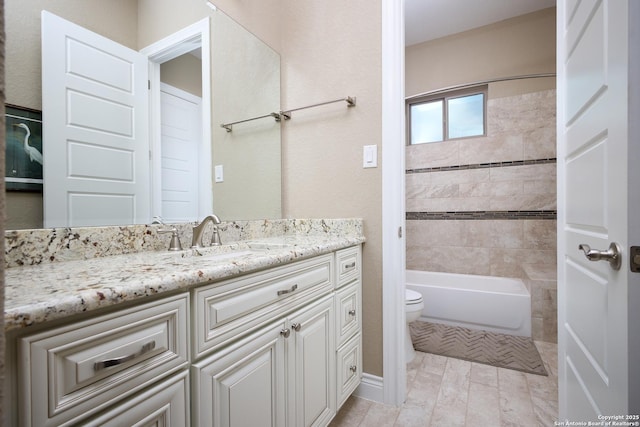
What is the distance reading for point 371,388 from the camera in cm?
153

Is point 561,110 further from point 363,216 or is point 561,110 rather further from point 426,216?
point 426,216

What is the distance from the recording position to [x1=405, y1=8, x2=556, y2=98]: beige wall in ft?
8.98

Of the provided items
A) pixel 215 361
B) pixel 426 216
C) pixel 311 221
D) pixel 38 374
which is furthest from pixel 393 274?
pixel 426 216

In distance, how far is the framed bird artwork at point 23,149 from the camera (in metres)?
0.80

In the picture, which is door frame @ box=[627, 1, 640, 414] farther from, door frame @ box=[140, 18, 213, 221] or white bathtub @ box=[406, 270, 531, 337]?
white bathtub @ box=[406, 270, 531, 337]

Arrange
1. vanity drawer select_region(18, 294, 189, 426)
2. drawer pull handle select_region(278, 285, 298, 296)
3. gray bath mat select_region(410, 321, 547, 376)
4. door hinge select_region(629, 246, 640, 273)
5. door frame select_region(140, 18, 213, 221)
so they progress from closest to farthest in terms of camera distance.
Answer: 1. vanity drawer select_region(18, 294, 189, 426)
2. door hinge select_region(629, 246, 640, 273)
3. drawer pull handle select_region(278, 285, 298, 296)
4. door frame select_region(140, 18, 213, 221)
5. gray bath mat select_region(410, 321, 547, 376)

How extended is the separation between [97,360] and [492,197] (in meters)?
3.28

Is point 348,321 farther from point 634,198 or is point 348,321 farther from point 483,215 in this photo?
point 483,215

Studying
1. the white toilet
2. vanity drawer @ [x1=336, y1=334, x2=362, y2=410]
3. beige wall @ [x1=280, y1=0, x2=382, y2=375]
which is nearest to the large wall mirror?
beige wall @ [x1=280, y1=0, x2=382, y2=375]

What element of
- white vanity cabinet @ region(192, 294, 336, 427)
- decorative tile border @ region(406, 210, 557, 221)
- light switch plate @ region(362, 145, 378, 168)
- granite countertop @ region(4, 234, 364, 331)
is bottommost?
white vanity cabinet @ region(192, 294, 336, 427)

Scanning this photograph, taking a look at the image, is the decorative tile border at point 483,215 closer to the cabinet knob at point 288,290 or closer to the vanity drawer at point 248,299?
the vanity drawer at point 248,299

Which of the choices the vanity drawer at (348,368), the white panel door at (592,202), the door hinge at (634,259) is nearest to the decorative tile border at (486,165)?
the white panel door at (592,202)

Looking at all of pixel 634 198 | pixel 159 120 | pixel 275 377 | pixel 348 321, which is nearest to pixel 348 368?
pixel 348 321

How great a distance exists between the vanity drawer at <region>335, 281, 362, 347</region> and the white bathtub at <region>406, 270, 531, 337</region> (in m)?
1.27
